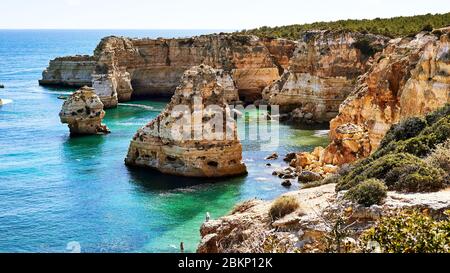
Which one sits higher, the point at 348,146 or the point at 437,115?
the point at 437,115

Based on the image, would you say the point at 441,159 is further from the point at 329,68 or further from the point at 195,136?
the point at 329,68

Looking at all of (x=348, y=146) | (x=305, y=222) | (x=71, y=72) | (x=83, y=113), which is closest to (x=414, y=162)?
(x=305, y=222)

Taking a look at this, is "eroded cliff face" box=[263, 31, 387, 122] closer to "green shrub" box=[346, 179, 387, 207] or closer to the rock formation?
the rock formation

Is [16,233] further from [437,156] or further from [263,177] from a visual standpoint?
[437,156]

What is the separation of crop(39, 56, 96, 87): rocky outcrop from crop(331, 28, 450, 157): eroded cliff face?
52.5m

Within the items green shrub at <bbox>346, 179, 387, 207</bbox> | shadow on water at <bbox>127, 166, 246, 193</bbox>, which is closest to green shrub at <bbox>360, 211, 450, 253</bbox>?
green shrub at <bbox>346, 179, 387, 207</bbox>

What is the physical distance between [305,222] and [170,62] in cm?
6951

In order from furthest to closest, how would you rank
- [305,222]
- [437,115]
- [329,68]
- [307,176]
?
[329,68] < [307,176] < [437,115] < [305,222]

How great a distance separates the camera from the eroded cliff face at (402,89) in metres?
28.0

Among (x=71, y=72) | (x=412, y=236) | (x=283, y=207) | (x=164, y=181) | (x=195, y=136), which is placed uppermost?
(x=412, y=236)

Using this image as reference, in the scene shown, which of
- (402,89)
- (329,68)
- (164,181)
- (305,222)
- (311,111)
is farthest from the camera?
(311,111)

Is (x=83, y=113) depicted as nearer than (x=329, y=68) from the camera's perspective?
Yes

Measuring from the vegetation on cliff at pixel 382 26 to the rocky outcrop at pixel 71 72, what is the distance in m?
24.4

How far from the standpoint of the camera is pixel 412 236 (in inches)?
372
